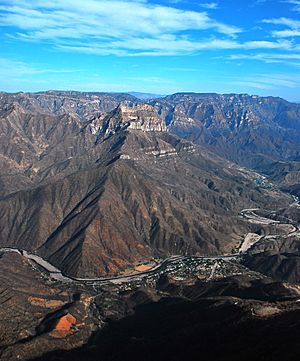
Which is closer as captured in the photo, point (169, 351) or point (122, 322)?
point (169, 351)

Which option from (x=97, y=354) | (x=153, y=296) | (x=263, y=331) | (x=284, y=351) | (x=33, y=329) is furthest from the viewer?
(x=153, y=296)

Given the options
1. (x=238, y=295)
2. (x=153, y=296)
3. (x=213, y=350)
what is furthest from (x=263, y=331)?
(x=153, y=296)

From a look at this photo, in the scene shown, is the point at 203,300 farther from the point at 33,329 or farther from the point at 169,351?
the point at 33,329

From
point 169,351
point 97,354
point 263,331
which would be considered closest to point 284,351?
point 263,331

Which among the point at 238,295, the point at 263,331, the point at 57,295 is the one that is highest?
the point at 263,331

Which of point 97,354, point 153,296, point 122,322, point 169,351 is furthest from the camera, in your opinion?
point 153,296

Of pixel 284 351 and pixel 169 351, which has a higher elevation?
pixel 284 351

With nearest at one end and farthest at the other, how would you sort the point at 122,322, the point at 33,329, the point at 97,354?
1. the point at 97,354
2. the point at 33,329
3. the point at 122,322

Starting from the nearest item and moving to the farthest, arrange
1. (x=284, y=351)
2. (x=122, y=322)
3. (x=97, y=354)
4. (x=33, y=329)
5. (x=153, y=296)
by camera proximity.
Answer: (x=284, y=351) → (x=97, y=354) → (x=33, y=329) → (x=122, y=322) → (x=153, y=296)

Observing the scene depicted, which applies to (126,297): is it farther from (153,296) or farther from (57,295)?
(57,295)
